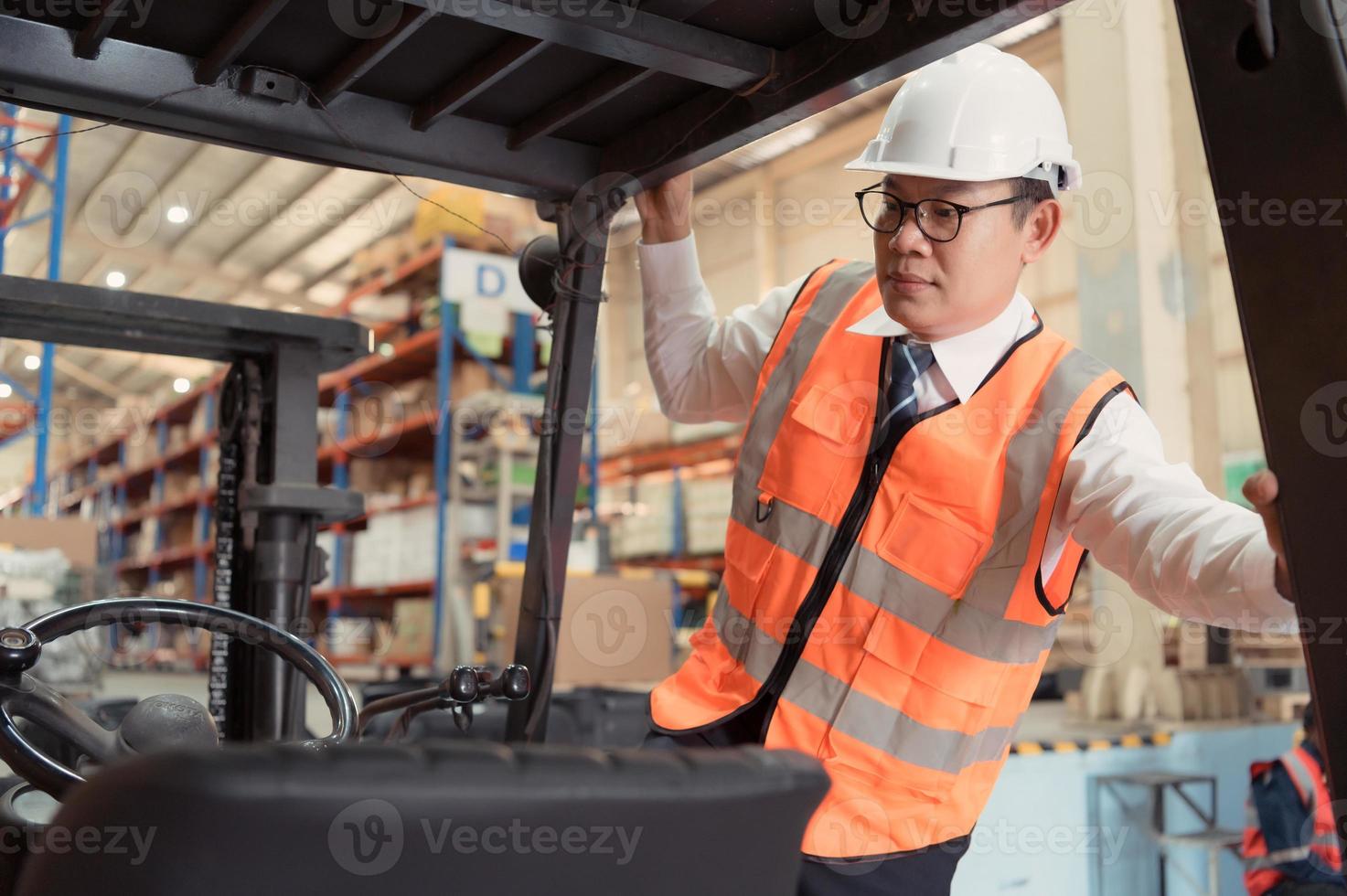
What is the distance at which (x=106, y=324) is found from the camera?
8.16 feet

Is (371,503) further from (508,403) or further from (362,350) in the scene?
(362,350)

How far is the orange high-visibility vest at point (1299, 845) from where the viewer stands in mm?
3916

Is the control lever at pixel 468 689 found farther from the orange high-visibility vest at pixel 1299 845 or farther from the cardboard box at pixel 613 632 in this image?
the cardboard box at pixel 613 632

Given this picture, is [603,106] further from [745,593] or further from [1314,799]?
[1314,799]

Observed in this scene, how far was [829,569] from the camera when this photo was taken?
5.85 ft

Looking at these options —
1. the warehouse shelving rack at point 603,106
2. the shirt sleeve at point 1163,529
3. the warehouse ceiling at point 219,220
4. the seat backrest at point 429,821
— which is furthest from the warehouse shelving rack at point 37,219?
the seat backrest at point 429,821

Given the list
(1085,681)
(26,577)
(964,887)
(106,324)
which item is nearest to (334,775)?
(106,324)

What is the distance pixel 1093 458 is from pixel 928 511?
249 mm

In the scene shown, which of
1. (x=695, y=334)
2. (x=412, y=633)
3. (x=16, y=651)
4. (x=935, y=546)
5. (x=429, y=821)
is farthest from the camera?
(x=412, y=633)

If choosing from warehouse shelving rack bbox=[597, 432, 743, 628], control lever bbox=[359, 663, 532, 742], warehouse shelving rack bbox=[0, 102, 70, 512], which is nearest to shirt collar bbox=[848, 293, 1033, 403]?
control lever bbox=[359, 663, 532, 742]

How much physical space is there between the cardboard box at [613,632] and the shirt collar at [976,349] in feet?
11.7

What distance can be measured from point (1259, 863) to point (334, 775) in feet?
14.0

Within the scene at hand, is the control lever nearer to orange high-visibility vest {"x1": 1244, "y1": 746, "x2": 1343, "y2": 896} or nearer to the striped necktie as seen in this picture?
the striped necktie

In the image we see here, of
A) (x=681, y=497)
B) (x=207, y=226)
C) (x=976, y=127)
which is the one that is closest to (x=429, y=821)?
(x=976, y=127)
